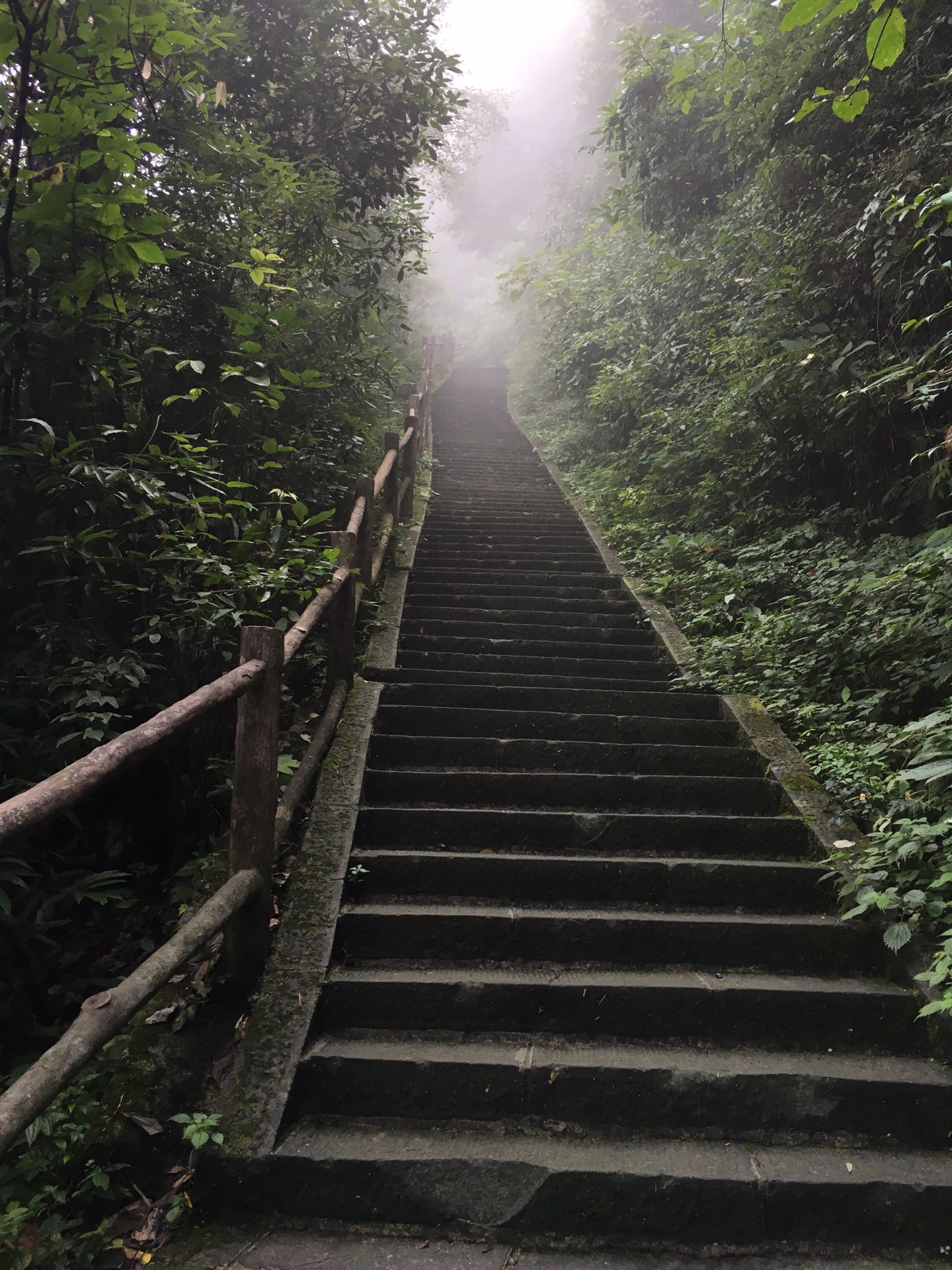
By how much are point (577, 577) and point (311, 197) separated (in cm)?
348

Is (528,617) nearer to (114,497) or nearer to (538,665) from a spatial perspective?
(538,665)

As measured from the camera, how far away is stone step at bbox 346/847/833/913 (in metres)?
2.90

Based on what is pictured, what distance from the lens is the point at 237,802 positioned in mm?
2279

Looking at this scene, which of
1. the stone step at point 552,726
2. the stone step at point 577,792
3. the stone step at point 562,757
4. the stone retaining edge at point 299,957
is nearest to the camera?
the stone retaining edge at point 299,957

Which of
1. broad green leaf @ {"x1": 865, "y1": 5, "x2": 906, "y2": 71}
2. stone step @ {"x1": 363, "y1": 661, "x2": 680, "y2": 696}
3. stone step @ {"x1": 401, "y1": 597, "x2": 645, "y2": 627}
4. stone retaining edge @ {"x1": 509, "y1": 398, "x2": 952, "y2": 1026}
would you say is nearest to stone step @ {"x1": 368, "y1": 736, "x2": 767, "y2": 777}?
stone retaining edge @ {"x1": 509, "y1": 398, "x2": 952, "y2": 1026}

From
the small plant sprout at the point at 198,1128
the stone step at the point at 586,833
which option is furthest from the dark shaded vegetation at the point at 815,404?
the small plant sprout at the point at 198,1128

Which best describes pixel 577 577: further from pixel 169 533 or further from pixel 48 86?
pixel 48 86

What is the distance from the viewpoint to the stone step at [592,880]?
9.53 ft

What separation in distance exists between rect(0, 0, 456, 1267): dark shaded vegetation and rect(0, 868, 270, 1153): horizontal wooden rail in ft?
1.43

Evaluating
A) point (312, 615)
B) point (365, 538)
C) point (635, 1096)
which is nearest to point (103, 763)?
point (312, 615)

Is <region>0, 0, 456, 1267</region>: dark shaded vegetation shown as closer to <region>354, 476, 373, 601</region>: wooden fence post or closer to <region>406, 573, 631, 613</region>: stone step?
<region>354, 476, 373, 601</region>: wooden fence post

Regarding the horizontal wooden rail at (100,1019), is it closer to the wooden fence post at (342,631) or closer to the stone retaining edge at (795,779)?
the wooden fence post at (342,631)

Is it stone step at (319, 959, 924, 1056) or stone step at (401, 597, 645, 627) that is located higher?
stone step at (401, 597, 645, 627)

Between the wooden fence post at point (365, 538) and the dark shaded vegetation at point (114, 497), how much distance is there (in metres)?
0.49
